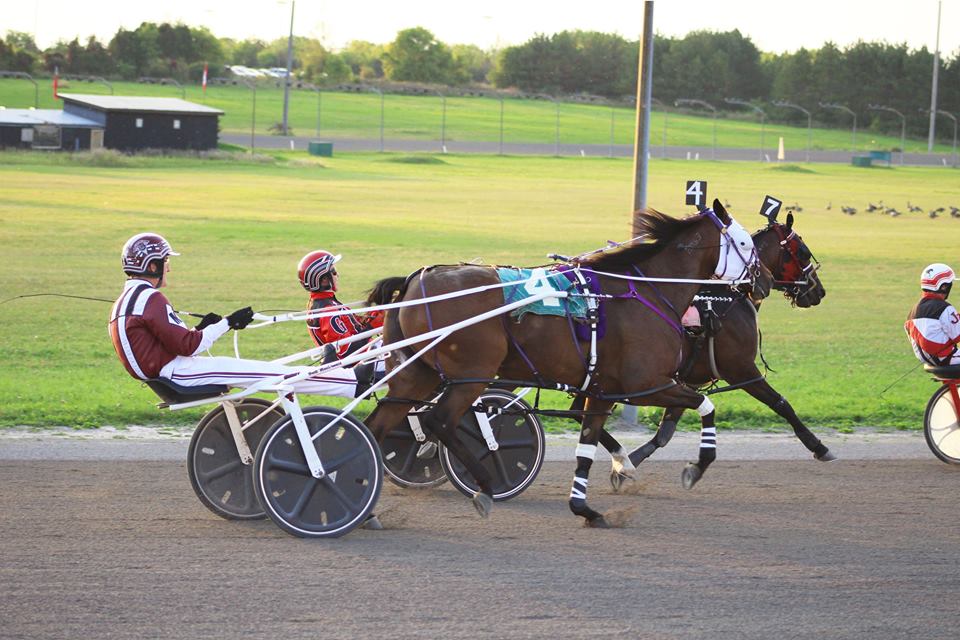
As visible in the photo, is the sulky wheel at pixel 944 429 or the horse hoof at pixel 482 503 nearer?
the horse hoof at pixel 482 503

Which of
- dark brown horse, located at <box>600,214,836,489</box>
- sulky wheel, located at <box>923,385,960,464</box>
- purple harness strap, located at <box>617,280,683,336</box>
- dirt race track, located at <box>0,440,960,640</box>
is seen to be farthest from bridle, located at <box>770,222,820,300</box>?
purple harness strap, located at <box>617,280,683,336</box>

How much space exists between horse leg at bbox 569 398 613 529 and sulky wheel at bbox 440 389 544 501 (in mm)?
570

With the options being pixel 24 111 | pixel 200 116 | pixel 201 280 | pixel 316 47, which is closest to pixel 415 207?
pixel 201 280

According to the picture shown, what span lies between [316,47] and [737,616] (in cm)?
13245

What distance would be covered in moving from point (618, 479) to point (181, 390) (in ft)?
9.95

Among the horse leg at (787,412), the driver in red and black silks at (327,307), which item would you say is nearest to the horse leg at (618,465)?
the horse leg at (787,412)

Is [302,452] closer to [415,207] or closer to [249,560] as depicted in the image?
[249,560]

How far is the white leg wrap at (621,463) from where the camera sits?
8344 mm

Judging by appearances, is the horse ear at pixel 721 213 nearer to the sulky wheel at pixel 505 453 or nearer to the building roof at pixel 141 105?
the sulky wheel at pixel 505 453

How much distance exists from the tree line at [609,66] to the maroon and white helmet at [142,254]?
300ft

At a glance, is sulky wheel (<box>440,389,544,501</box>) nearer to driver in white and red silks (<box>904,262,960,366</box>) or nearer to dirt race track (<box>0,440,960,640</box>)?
dirt race track (<box>0,440,960,640</box>)

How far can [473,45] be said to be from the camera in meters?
158

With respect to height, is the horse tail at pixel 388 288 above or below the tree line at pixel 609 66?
below

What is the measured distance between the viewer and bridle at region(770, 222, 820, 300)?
9352mm
